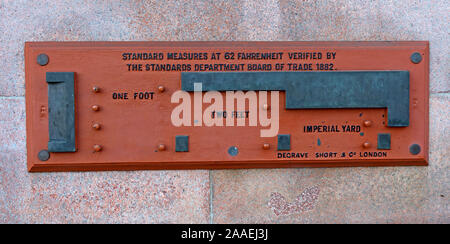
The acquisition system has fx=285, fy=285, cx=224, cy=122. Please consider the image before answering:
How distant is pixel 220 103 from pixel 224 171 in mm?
647

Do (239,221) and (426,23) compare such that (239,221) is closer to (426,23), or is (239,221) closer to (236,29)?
(236,29)

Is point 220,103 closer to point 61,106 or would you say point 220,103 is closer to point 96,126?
point 96,126

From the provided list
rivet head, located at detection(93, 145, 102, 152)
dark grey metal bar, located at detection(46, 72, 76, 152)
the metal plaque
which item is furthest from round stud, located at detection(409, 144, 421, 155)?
dark grey metal bar, located at detection(46, 72, 76, 152)

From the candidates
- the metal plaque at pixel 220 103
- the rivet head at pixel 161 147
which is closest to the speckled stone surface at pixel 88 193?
the metal plaque at pixel 220 103

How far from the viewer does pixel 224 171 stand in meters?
2.65

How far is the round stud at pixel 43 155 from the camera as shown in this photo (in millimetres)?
2480

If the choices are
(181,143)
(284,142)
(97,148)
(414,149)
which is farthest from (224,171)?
(414,149)

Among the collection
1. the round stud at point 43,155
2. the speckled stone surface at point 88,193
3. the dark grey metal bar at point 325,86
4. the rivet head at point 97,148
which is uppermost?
the dark grey metal bar at point 325,86

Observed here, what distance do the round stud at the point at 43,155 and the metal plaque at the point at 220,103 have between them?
0.03 feet

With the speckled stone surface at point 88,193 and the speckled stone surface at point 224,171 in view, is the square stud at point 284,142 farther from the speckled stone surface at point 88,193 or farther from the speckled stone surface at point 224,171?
the speckled stone surface at point 88,193

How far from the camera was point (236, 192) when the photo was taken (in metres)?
2.68

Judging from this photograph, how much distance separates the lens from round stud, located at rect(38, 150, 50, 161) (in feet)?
8.14

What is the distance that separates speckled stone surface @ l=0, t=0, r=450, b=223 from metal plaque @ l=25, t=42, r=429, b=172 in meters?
0.15

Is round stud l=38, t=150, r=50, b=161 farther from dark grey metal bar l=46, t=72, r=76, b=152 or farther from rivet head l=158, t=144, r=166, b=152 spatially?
rivet head l=158, t=144, r=166, b=152
